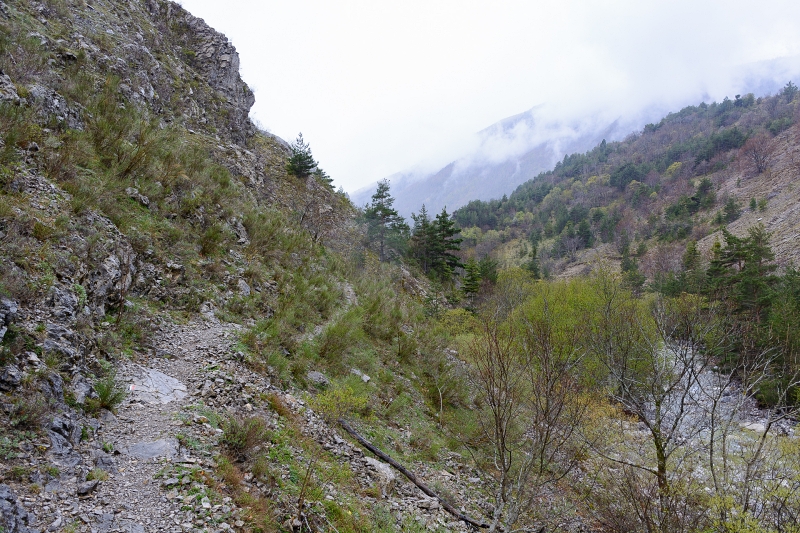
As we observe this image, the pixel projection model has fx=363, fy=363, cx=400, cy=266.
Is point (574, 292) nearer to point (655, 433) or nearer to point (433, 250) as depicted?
point (433, 250)

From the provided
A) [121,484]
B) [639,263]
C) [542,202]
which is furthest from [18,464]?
[542,202]

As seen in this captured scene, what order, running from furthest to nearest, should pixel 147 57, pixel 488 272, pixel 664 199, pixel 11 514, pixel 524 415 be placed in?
pixel 664 199, pixel 488 272, pixel 147 57, pixel 524 415, pixel 11 514

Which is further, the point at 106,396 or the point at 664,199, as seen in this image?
the point at 664,199

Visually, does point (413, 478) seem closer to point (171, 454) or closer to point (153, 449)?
point (171, 454)

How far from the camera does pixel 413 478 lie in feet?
24.0

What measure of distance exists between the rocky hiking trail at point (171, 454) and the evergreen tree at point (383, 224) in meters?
21.5

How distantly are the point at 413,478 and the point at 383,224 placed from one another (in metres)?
23.2

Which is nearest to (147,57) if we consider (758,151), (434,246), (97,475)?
(97,475)

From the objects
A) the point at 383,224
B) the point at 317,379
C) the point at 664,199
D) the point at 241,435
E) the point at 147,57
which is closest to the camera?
the point at 241,435

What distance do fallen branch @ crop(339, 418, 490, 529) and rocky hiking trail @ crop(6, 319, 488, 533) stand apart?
0.16 m

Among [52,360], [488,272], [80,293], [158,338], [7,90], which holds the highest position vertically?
[7,90]

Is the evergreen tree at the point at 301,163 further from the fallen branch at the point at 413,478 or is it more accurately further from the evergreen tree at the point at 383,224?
the fallen branch at the point at 413,478

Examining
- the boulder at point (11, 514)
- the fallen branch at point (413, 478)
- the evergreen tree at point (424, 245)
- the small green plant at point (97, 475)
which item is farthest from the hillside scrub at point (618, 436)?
the evergreen tree at point (424, 245)

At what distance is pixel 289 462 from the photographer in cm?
532
